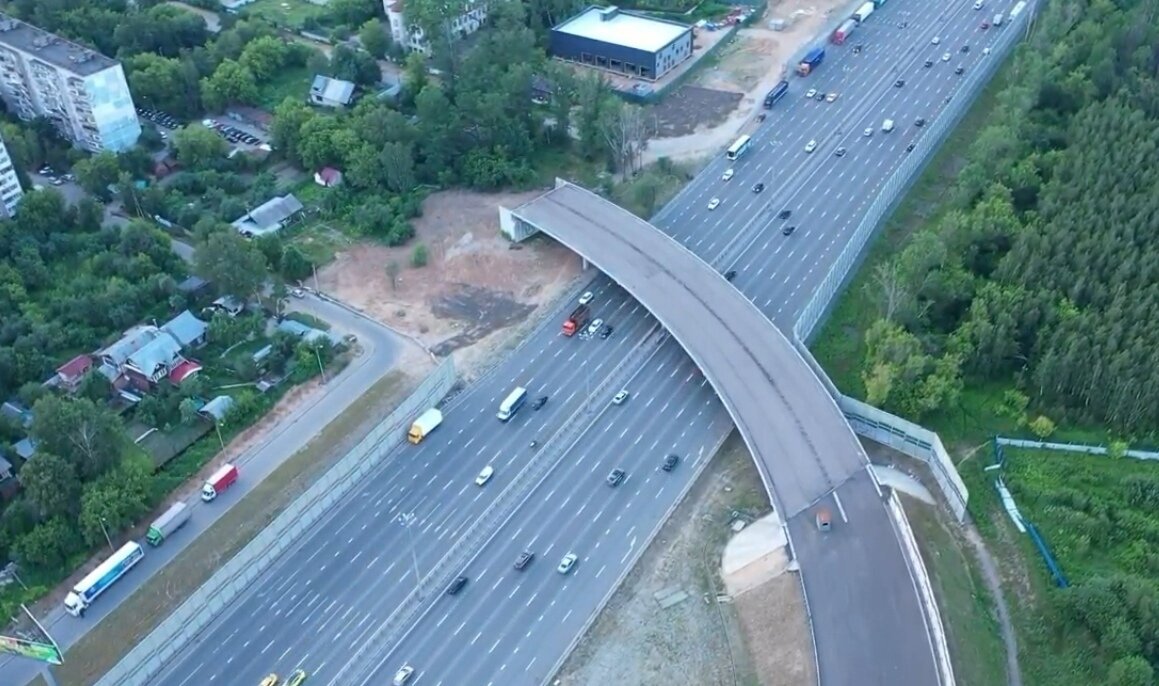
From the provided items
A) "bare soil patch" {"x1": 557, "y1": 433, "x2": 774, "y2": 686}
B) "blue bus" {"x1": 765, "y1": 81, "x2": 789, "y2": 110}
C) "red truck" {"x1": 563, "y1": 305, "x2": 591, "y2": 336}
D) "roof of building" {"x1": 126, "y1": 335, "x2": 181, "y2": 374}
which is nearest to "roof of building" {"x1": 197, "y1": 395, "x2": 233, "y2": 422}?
"roof of building" {"x1": 126, "y1": 335, "x2": 181, "y2": 374}

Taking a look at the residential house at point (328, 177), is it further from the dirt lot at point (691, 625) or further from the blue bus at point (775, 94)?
the dirt lot at point (691, 625)

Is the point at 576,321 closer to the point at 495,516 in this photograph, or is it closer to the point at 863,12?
the point at 495,516

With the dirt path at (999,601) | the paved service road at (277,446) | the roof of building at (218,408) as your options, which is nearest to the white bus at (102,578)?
the paved service road at (277,446)

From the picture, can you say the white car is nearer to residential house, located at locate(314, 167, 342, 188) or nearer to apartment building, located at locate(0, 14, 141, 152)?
residential house, located at locate(314, 167, 342, 188)

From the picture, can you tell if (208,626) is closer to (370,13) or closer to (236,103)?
(236,103)

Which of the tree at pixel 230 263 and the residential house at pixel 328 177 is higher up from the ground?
the tree at pixel 230 263

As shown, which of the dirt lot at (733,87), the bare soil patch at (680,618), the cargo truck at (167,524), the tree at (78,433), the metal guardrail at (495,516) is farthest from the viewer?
the dirt lot at (733,87)
